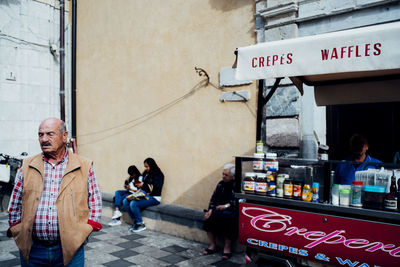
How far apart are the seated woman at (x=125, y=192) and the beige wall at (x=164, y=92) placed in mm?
350

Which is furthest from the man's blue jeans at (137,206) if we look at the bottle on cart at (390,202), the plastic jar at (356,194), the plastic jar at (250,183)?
the bottle on cart at (390,202)

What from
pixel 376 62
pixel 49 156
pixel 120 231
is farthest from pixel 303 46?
pixel 120 231

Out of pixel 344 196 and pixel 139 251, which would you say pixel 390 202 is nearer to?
pixel 344 196

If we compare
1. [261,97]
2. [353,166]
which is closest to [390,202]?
[353,166]

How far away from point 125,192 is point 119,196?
0.42 ft

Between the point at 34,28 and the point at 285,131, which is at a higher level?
the point at 34,28

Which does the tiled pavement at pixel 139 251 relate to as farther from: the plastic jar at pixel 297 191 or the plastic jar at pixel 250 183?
the plastic jar at pixel 297 191

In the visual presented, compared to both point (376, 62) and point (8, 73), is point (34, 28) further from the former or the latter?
point (376, 62)

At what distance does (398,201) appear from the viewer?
2762 millimetres

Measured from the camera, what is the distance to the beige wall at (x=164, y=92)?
5.54 metres

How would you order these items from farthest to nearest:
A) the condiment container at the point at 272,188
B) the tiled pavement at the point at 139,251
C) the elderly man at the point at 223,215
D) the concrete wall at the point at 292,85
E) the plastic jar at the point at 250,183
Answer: the elderly man at the point at 223,215 → the tiled pavement at the point at 139,251 → the concrete wall at the point at 292,85 → the plastic jar at the point at 250,183 → the condiment container at the point at 272,188

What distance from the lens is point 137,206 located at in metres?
6.21

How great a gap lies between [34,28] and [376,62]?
7.81 metres

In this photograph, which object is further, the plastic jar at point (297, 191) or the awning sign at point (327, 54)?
the plastic jar at point (297, 191)
